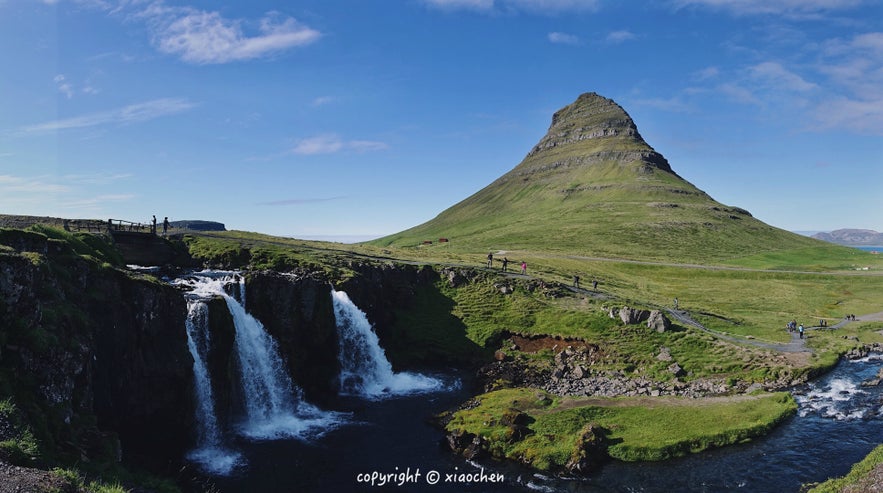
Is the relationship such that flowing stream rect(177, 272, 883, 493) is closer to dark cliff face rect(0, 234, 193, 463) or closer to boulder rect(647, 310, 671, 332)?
dark cliff face rect(0, 234, 193, 463)

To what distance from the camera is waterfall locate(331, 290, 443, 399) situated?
205 feet

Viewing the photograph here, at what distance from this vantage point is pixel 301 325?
62312mm

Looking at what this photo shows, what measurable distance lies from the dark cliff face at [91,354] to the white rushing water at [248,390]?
2.15m

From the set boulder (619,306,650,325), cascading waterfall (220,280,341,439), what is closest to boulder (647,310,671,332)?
boulder (619,306,650,325)

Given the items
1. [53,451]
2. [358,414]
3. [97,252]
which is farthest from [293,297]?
[53,451]

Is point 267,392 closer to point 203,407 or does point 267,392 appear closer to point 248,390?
point 248,390

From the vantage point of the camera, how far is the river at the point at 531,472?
122 feet

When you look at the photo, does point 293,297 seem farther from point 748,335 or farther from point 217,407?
point 748,335

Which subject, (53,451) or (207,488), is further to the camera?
(207,488)

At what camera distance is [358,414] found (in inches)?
2110

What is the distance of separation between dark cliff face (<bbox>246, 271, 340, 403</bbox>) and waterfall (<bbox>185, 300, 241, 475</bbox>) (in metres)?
10.0

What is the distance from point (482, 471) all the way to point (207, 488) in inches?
807

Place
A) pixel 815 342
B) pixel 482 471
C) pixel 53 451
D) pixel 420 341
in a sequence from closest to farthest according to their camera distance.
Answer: pixel 53 451, pixel 482 471, pixel 815 342, pixel 420 341

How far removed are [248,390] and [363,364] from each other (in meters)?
17.7
